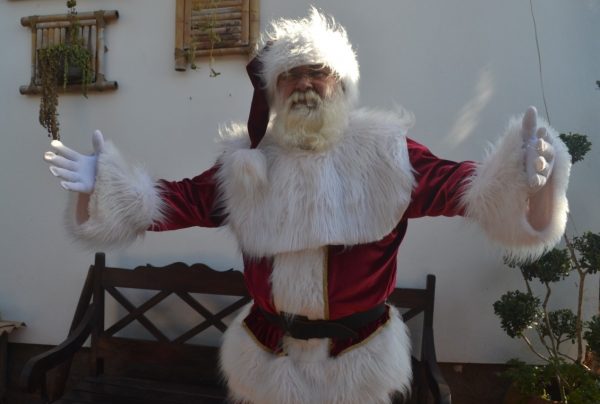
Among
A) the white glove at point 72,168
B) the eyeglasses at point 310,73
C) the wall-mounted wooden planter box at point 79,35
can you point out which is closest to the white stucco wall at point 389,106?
the wall-mounted wooden planter box at point 79,35

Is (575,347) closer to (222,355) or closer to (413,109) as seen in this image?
(413,109)

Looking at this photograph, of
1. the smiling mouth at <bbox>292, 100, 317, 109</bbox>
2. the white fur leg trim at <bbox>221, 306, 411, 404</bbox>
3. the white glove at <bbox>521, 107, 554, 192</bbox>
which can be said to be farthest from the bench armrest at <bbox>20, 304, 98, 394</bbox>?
the white glove at <bbox>521, 107, 554, 192</bbox>

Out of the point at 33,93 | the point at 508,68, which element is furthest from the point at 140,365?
the point at 508,68

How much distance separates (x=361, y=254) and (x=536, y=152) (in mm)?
550

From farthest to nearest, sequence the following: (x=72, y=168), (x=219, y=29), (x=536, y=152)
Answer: (x=219, y=29) < (x=72, y=168) < (x=536, y=152)

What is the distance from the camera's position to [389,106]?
250cm

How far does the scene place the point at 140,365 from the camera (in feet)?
8.64

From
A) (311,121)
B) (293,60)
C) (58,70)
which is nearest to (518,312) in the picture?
(311,121)

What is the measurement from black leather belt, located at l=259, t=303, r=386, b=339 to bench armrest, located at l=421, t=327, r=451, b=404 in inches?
24.8

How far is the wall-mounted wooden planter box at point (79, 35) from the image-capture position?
9.00 feet

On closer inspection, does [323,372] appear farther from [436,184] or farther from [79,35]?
[79,35]

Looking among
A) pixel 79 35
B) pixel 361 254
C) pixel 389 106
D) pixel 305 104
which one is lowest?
pixel 361 254

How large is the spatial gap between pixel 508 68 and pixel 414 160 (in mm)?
1288

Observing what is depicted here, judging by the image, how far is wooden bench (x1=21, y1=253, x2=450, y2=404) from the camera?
2385 millimetres
